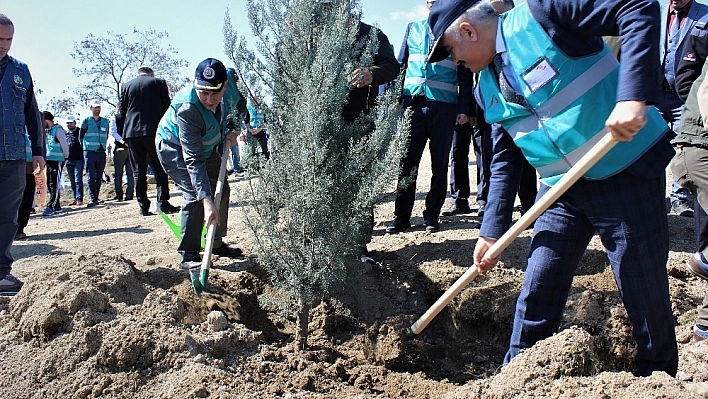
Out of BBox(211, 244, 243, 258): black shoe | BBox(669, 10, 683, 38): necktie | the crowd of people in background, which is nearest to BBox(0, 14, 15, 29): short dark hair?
the crowd of people in background

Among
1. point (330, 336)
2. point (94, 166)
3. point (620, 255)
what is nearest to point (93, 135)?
point (94, 166)

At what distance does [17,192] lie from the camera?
15.4 ft

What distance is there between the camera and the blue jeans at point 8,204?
181 inches

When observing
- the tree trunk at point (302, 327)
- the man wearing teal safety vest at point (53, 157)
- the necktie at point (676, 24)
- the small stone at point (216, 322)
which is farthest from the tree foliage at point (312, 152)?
the man wearing teal safety vest at point (53, 157)

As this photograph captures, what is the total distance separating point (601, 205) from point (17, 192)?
14.4 ft

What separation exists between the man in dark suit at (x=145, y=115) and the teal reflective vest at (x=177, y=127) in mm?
3061

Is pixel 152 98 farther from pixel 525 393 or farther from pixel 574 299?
pixel 525 393

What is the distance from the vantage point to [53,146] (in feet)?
35.6

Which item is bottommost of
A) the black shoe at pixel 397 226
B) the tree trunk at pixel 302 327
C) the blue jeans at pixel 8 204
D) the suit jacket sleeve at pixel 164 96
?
the tree trunk at pixel 302 327

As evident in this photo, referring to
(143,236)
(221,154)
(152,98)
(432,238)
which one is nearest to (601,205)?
(432,238)

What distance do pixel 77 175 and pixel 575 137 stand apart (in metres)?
12.0

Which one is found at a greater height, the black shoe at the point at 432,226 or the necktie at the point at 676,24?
the necktie at the point at 676,24

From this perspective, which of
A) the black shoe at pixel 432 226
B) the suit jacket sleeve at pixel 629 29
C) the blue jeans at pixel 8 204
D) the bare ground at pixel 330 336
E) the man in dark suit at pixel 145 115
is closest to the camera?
the suit jacket sleeve at pixel 629 29

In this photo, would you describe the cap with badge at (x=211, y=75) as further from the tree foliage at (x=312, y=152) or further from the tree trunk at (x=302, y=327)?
the tree trunk at (x=302, y=327)
